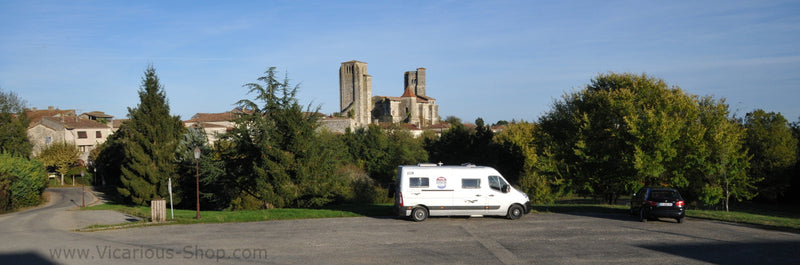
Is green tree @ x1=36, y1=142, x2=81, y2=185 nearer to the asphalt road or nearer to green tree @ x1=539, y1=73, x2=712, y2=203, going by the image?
the asphalt road

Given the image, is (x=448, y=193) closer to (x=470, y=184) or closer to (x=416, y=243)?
(x=470, y=184)

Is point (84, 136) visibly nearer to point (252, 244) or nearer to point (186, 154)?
point (186, 154)

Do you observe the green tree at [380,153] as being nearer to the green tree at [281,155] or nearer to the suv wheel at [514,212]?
the green tree at [281,155]

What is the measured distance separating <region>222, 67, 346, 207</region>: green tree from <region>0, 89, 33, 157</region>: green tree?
41178 millimetres

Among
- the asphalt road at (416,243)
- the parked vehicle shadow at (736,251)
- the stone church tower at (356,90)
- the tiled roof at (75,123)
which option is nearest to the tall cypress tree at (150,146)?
the asphalt road at (416,243)

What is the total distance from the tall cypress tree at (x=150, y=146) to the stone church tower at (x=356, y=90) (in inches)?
3795

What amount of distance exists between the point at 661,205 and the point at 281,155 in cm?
1587

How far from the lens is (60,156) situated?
60281mm

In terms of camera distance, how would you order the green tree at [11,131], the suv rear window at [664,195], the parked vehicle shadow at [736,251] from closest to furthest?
the parked vehicle shadow at [736,251] < the suv rear window at [664,195] < the green tree at [11,131]

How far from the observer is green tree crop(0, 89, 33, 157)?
55.5 metres

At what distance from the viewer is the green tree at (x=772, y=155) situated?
47281mm

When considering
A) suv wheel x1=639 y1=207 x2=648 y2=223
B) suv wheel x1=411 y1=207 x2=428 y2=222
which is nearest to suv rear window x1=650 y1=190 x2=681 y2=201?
suv wheel x1=639 y1=207 x2=648 y2=223

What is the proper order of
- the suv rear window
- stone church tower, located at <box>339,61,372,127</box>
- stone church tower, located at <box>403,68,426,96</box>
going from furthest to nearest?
stone church tower, located at <box>403,68,426,96</box> < stone church tower, located at <box>339,61,372,127</box> < the suv rear window

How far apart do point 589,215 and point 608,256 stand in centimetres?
867
